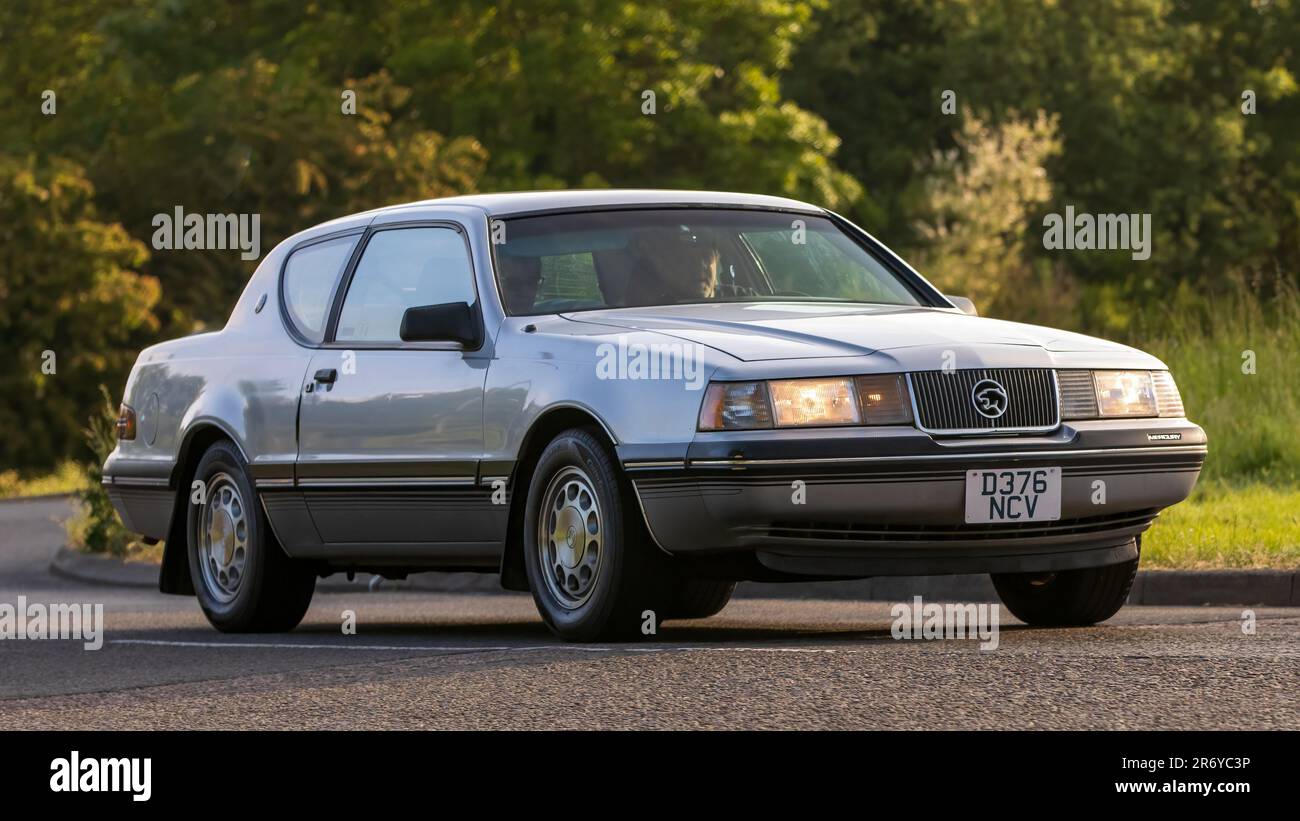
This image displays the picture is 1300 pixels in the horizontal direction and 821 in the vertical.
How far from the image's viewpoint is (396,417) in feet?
30.7

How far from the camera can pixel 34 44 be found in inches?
2000

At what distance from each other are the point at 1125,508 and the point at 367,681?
2.83 metres

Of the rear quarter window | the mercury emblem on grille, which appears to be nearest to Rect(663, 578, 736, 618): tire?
the mercury emblem on grille

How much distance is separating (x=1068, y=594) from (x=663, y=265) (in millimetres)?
2062

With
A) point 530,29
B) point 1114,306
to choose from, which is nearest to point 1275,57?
point 1114,306

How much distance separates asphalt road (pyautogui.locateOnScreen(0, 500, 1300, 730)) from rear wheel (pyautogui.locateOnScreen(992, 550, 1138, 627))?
15 cm

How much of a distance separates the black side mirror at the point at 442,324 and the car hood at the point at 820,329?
0.39m

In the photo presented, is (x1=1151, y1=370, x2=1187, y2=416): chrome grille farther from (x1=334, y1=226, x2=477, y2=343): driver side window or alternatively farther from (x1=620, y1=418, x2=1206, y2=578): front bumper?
Result: (x1=334, y1=226, x2=477, y2=343): driver side window

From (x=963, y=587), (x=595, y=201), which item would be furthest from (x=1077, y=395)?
(x=963, y=587)

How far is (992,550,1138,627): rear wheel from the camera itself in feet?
29.7

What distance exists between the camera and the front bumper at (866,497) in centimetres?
787

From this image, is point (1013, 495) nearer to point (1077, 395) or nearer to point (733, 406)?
point (1077, 395)
